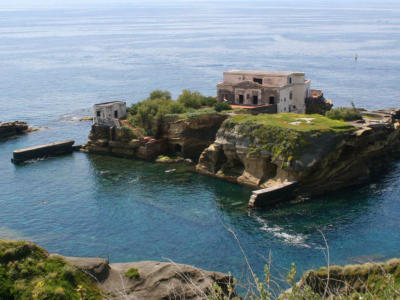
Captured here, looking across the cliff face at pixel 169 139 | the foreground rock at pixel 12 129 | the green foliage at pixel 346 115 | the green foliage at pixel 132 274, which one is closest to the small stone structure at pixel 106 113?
the cliff face at pixel 169 139

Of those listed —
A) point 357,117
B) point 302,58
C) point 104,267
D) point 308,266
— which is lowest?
point 308,266

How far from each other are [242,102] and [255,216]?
35199mm

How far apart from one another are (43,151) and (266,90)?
3682 cm

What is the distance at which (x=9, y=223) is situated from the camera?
52156 mm

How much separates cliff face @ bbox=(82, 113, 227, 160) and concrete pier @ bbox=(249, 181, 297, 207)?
19.8 meters

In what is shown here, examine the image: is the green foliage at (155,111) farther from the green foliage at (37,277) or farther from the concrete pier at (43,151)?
the green foliage at (37,277)

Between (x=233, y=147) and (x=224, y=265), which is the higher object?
(x=233, y=147)

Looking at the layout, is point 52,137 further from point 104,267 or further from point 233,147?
point 104,267

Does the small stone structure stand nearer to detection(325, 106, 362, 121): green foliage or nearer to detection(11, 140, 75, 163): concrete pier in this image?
detection(11, 140, 75, 163): concrete pier

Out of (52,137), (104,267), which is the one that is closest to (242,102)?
(52,137)

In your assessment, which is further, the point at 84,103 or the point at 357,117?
the point at 84,103

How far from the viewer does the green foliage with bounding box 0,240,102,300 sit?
2625 cm

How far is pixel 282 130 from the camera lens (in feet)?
203

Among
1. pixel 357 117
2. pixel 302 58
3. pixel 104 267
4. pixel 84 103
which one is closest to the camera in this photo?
pixel 104 267
